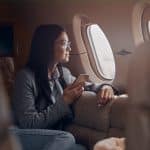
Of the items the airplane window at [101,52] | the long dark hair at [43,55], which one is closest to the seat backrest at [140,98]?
the long dark hair at [43,55]

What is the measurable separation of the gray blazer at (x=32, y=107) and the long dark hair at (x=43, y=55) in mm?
41

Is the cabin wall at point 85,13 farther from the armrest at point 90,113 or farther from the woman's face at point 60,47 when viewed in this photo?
the woman's face at point 60,47

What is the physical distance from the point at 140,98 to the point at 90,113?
59.3 inches

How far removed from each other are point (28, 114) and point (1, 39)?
1.53 meters

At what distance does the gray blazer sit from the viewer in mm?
2115

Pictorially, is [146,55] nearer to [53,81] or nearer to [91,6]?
[53,81]

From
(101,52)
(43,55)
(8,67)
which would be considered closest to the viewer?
(43,55)

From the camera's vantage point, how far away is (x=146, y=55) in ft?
2.49

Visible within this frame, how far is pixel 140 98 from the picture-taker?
754 mm

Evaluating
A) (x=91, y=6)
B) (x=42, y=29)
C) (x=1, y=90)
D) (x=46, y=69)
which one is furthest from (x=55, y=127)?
(x=1, y=90)

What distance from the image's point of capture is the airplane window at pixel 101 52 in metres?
2.83

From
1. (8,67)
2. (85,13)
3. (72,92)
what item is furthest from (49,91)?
(8,67)

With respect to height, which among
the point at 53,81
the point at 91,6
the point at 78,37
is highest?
the point at 91,6

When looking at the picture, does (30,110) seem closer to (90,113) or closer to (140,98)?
A: (90,113)
